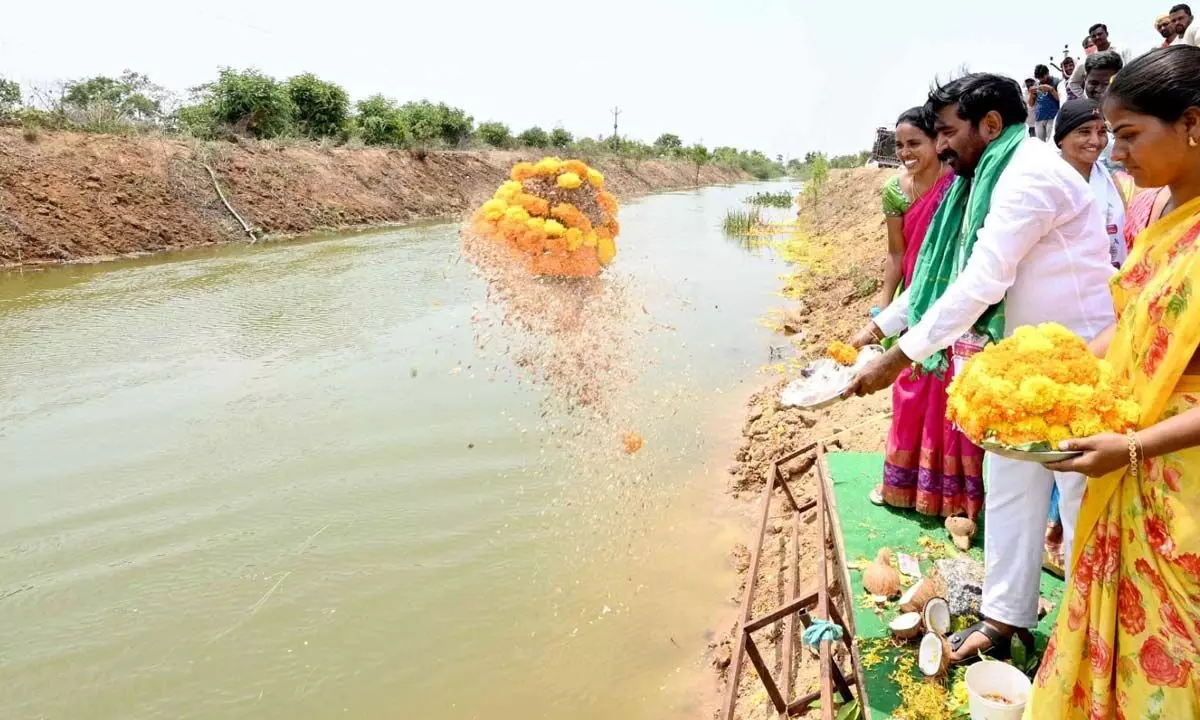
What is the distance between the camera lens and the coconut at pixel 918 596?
8.07 ft

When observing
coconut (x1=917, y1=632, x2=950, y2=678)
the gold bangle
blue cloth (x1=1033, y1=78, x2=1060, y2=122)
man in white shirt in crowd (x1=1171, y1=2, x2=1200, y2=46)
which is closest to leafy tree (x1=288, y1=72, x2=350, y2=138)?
blue cloth (x1=1033, y1=78, x2=1060, y2=122)

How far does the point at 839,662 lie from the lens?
2.75m

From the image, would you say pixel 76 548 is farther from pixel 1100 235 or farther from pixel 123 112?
pixel 123 112

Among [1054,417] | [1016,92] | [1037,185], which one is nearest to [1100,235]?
[1037,185]

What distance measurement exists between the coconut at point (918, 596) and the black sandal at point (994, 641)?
0.24m

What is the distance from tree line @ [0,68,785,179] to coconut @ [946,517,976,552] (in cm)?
1888

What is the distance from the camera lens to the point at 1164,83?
1.40m

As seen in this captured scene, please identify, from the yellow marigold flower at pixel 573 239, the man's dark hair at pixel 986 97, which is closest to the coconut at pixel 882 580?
the man's dark hair at pixel 986 97

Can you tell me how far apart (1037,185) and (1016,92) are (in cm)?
42

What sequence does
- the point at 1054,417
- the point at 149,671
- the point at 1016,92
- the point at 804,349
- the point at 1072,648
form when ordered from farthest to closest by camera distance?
the point at 804,349 → the point at 149,671 → the point at 1016,92 → the point at 1072,648 → the point at 1054,417

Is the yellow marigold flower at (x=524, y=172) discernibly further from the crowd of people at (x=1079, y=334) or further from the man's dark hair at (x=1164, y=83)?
the man's dark hair at (x=1164, y=83)

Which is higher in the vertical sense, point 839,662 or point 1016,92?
point 1016,92

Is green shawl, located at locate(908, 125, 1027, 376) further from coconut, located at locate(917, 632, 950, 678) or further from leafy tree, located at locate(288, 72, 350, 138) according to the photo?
leafy tree, located at locate(288, 72, 350, 138)

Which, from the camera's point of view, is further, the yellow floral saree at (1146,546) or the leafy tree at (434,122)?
the leafy tree at (434,122)
